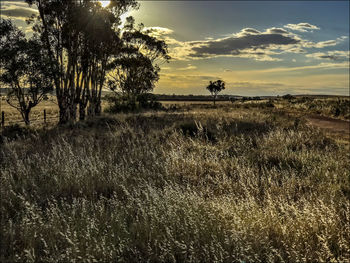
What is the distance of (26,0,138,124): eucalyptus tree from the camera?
21875 mm

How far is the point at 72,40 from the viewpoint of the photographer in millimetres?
23922

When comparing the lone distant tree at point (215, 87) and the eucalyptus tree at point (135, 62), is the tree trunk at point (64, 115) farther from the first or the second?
the lone distant tree at point (215, 87)

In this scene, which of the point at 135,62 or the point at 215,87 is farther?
the point at 215,87

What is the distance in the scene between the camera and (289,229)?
3.96 m

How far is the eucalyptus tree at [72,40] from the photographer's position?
71.8 feet

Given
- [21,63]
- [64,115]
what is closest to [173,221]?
[64,115]

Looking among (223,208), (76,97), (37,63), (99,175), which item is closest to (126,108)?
(76,97)

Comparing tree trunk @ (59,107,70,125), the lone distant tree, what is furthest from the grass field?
the lone distant tree

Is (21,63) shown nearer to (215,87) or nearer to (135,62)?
(135,62)

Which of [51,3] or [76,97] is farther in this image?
[76,97]

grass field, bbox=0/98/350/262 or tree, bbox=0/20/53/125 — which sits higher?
tree, bbox=0/20/53/125

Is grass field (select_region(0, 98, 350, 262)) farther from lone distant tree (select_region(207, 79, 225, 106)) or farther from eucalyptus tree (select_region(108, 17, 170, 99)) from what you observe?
lone distant tree (select_region(207, 79, 225, 106))

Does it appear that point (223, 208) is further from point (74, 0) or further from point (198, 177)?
point (74, 0)

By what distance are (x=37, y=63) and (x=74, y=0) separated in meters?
6.01
